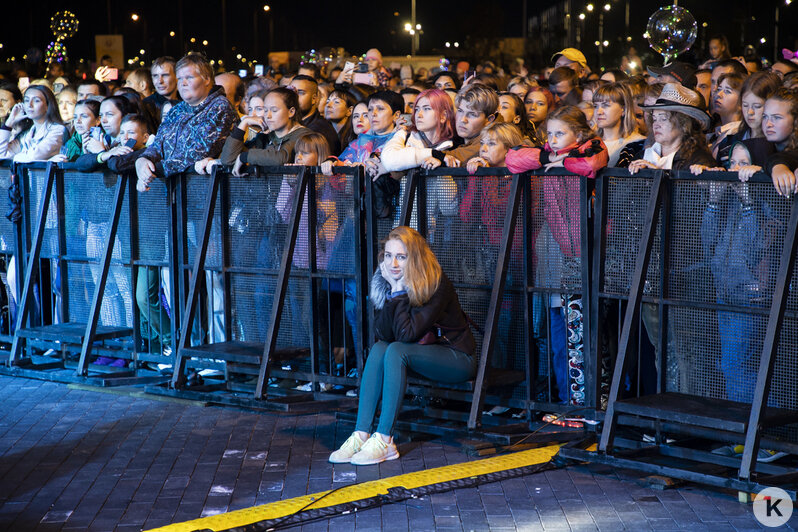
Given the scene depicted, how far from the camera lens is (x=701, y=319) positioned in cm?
584

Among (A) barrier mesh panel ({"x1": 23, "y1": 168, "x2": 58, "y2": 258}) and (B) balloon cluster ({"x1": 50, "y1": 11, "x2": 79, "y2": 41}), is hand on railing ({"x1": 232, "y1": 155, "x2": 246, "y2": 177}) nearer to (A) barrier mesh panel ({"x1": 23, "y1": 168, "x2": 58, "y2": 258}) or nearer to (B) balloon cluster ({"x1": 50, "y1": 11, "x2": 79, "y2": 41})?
(A) barrier mesh panel ({"x1": 23, "y1": 168, "x2": 58, "y2": 258})

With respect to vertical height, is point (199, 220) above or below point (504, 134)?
below

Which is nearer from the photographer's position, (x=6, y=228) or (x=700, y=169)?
(x=700, y=169)

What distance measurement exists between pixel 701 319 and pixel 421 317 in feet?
5.55

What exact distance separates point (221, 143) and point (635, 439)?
419 centimetres

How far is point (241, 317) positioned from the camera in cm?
796

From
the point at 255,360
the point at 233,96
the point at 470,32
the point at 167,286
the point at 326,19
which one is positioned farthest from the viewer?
the point at 326,19

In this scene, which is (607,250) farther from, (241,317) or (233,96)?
(233,96)

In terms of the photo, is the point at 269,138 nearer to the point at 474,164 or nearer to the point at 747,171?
the point at 474,164

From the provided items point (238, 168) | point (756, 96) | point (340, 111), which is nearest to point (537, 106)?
point (340, 111)

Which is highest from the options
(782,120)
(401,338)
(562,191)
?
(782,120)

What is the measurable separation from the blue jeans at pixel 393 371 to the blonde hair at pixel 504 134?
154 centimetres

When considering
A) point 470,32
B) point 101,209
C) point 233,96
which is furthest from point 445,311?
point 470,32

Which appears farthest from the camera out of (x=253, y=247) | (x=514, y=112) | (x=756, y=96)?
(x=514, y=112)
